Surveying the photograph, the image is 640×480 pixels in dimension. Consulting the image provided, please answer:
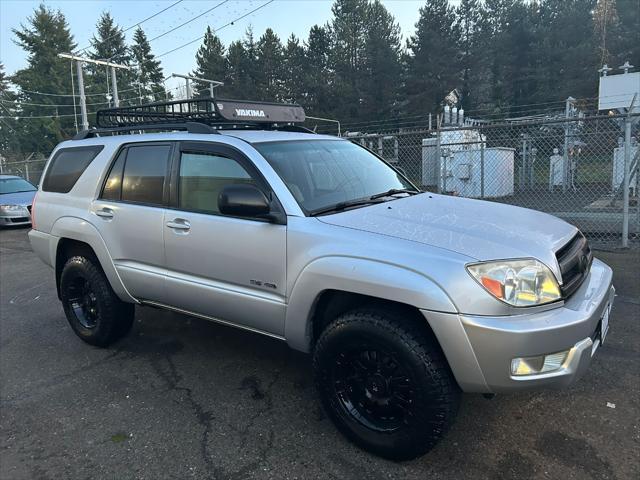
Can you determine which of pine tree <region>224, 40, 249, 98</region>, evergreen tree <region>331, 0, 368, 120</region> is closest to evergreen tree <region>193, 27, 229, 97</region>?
pine tree <region>224, 40, 249, 98</region>

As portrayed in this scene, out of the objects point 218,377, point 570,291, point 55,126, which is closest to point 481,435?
point 570,291

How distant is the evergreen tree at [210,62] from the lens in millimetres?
47438

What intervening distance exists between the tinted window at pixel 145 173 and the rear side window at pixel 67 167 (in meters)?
0.50

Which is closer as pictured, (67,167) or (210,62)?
(67,167)

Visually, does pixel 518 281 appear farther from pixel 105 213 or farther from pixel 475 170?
pixel 475 170

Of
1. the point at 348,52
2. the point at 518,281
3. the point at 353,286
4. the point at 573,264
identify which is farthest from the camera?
the point at 348,52

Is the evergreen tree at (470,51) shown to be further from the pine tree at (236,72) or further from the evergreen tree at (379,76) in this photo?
the pine tree at (236,72)

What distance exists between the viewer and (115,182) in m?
3.97

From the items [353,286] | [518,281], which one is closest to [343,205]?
[353,286]

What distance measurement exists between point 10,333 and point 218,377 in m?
2.60

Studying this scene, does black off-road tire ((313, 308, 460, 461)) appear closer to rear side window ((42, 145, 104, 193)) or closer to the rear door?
the rear door

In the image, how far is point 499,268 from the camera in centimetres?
234

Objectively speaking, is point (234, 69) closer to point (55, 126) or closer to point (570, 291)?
point (55, 126)

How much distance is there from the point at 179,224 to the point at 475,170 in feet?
42.8
